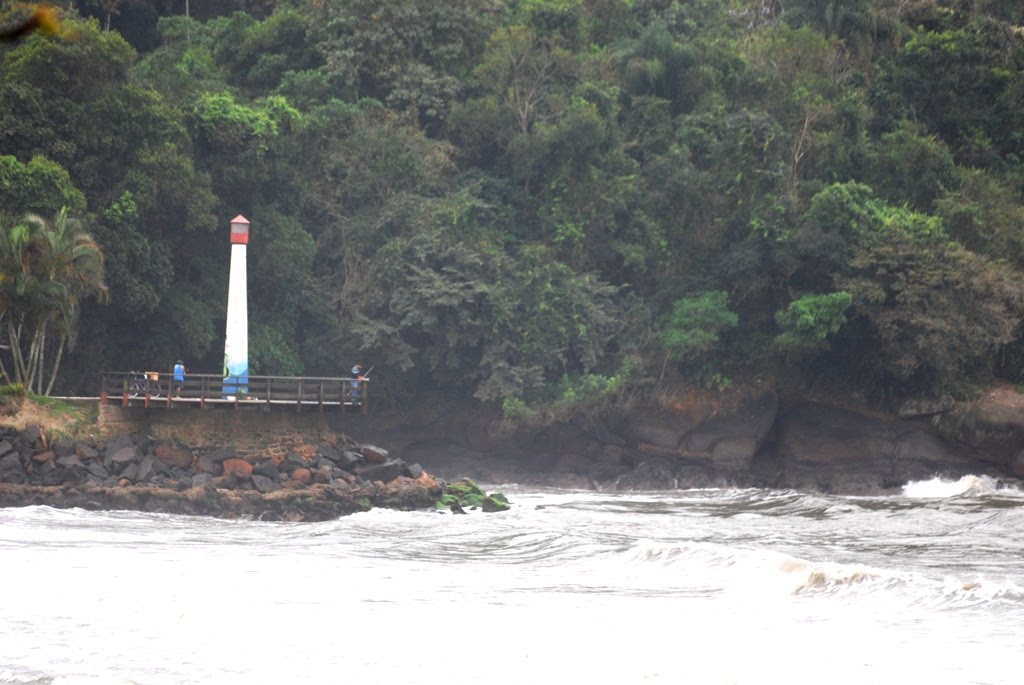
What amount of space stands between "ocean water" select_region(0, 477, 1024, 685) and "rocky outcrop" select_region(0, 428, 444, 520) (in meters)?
0.95

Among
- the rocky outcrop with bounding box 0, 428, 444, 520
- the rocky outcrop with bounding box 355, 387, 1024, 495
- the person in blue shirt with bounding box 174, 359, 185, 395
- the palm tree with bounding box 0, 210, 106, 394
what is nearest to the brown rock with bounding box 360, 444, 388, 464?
the rocky outcrop with bounding box 0, 428, 444, 520

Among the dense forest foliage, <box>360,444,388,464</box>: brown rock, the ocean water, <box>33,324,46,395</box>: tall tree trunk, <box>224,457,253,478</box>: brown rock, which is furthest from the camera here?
the dense forest foliage

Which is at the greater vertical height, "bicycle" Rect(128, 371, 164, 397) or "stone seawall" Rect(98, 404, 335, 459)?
"bicycle" Rect(128, 371, 164, 397)

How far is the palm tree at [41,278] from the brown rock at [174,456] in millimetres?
3775

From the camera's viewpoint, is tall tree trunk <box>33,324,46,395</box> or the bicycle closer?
the bicycle

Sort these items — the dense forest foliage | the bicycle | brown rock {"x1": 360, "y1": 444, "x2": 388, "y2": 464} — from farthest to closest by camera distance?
the dense forest foliage → brown rock {"x1": 360, "y1": 444, "x2": 388, "y2": 464} → the bicycle

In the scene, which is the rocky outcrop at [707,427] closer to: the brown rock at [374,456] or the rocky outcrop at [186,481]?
the rocky outcrop at [186,481]

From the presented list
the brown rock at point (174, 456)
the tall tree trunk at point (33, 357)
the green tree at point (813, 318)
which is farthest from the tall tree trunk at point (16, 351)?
the green tree at point (813, 318)

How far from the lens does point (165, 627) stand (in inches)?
666

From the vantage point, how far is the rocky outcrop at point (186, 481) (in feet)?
97.5

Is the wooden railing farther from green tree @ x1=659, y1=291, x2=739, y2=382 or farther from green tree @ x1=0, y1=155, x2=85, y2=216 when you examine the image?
green tree @ x1=659, y1=291, x2=739, y2=382

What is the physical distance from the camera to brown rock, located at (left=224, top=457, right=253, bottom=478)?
102 ft

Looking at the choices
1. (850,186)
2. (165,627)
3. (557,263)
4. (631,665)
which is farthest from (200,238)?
(631,665)

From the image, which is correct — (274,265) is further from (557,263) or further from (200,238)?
(557,263)
